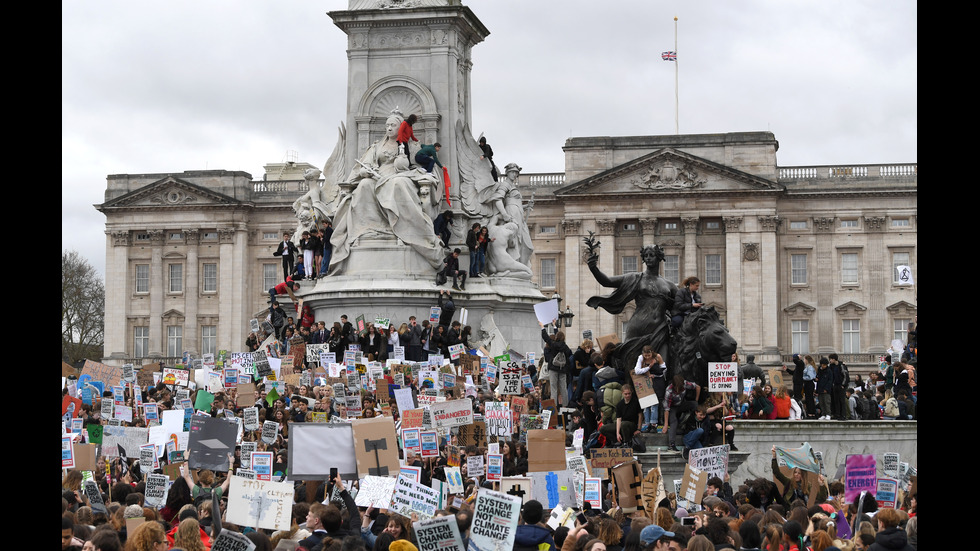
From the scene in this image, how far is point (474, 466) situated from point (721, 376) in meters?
3.23

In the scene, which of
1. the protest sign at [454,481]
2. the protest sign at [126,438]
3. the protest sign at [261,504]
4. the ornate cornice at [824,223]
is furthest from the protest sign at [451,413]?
the ornate cornice at [824,223]

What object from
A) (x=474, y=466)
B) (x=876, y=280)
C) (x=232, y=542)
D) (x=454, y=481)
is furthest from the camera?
(x=876, y=280)

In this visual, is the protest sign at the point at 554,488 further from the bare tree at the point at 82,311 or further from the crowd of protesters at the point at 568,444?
the bare tree at the point at 82,311

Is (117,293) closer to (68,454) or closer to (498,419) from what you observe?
(498,419)

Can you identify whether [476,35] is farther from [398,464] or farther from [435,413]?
[398,464]

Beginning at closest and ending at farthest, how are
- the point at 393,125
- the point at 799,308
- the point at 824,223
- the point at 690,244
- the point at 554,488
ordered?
1. the point at 554,488
2. the point at 393,125
3. the point at 799,308
4. the point at 690,244
5. the point at 824,223

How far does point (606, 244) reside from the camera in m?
82.4

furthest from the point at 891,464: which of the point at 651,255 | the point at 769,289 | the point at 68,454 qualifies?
the point at 769,289

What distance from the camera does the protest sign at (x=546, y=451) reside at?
14.0 m

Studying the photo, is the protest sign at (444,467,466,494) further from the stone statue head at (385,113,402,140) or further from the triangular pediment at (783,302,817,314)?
the triangular pediment at (783,302,817,314)

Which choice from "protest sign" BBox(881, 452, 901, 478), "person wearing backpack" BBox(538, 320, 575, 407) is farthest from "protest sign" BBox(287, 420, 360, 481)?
"person wearing backpack" BBox(538, 320, 575, 407)

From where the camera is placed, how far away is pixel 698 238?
270 ft
